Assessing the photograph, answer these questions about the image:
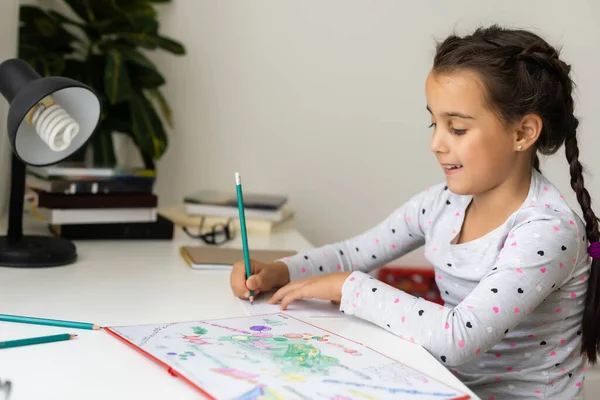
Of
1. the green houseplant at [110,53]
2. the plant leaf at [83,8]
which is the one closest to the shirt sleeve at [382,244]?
the green houseplant at [110,53]

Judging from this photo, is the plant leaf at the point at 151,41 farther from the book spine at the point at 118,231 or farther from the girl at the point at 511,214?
the girl at the point at 511,214

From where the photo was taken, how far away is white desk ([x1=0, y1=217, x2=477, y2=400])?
668 millimetres

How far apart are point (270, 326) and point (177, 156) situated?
126 cm

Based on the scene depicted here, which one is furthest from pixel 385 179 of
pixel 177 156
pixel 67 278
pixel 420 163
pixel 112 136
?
pixel 67 278

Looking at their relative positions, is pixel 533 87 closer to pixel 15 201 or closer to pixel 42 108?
pixel 42 108

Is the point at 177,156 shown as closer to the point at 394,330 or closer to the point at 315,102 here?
the point at 315,102

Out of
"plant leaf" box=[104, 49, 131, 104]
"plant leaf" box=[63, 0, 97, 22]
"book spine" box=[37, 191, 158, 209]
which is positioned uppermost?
"plant leaf" box=[63, 0, 97, 22]

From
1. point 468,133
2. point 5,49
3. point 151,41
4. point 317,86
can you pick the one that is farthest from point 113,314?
point 317,86

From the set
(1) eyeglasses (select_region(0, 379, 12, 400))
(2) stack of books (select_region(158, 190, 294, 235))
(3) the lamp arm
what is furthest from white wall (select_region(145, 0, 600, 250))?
(1) eyeglasses (select_region(0, 379, 12, 400))

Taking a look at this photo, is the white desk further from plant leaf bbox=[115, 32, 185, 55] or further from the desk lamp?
plant leaf bbox=[115, 32, 185, 55]

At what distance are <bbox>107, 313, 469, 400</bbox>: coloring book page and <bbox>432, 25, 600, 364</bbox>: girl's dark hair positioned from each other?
0.43 m

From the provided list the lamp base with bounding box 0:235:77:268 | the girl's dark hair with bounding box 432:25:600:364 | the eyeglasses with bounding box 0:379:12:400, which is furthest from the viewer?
the lamp base with bounding box 0:235:77:268

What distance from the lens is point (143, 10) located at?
6.10ft

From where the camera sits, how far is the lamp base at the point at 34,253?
1165 mm
